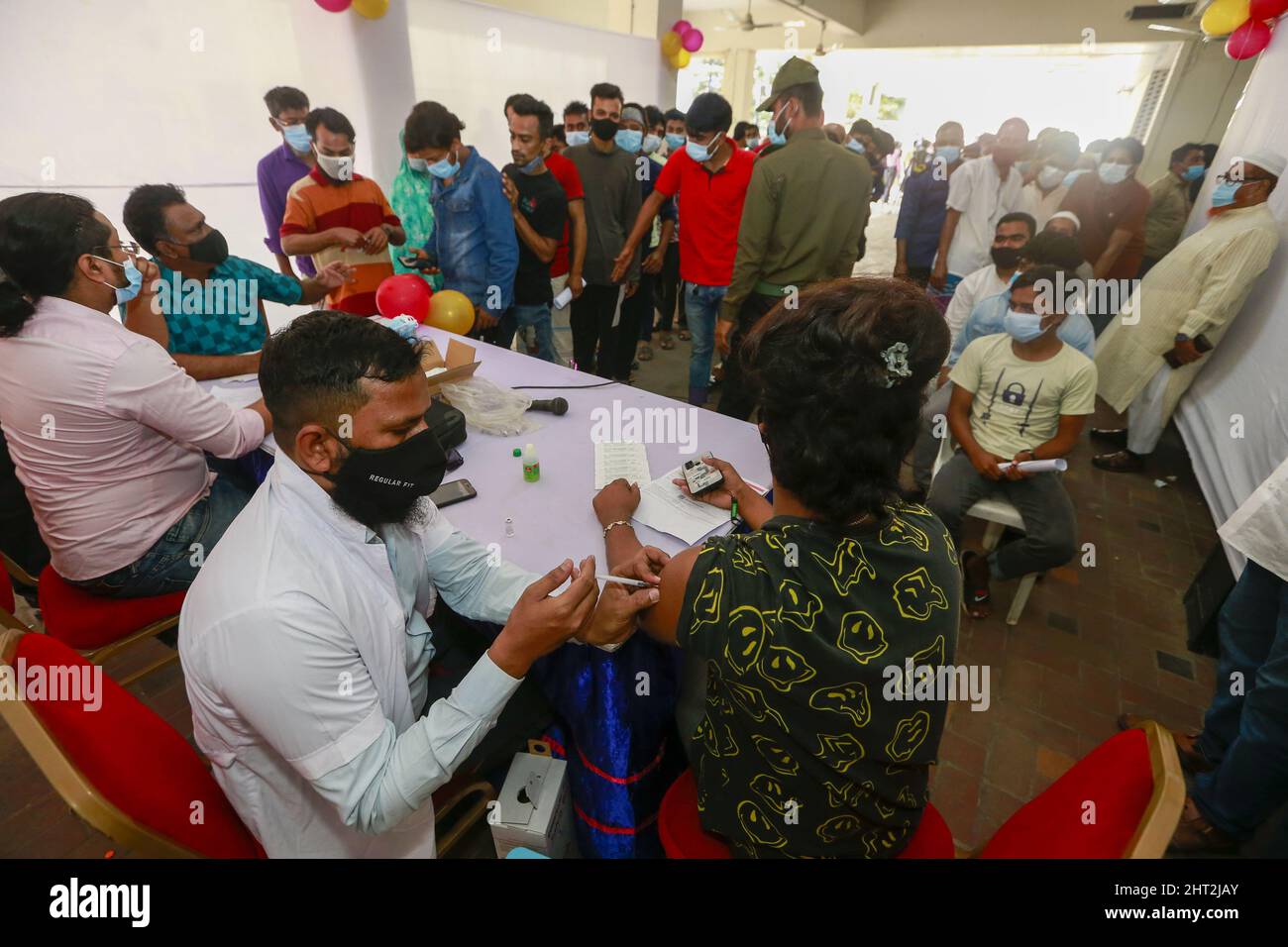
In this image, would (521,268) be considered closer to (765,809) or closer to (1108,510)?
(765,809)

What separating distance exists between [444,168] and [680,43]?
16.3 feet

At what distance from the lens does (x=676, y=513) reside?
64.4 inches

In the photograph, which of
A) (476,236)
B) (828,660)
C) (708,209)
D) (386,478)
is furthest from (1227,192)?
(386,478)

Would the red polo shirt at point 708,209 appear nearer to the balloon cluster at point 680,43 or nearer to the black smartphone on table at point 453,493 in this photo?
the black smartphone on table at point 453,493

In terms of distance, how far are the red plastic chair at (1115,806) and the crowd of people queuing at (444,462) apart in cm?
19

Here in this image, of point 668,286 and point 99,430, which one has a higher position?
point 99,430

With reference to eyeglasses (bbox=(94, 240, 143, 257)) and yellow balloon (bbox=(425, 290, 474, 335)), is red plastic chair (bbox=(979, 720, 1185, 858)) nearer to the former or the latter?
eyeglasses (bbox=(94, 240, 143, 257))

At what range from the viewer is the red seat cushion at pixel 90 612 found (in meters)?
1.69

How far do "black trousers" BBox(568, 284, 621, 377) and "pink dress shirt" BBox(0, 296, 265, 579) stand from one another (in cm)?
266

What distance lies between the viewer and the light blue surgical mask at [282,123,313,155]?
3.39m

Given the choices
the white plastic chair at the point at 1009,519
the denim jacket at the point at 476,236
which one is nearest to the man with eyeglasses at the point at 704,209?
the denim jacket at the point at 476,236

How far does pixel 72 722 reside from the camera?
904 mm

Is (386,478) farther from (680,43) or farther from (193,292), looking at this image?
(680,43)
